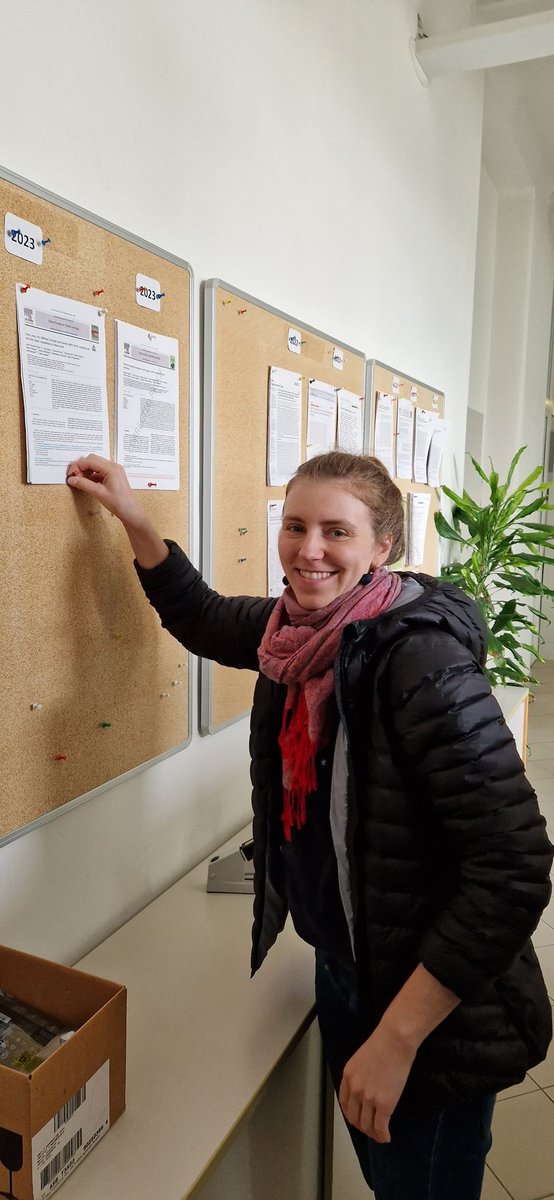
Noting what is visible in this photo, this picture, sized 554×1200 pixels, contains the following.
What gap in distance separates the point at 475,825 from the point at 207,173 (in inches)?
55.1

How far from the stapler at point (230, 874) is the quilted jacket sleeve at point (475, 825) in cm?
70

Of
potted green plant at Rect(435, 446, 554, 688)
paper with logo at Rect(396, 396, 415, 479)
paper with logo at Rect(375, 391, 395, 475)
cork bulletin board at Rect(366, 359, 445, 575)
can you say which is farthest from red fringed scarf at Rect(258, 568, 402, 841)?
potted green plant at Rect(435, 446, 554, 688)

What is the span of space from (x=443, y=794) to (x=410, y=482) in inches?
89.1

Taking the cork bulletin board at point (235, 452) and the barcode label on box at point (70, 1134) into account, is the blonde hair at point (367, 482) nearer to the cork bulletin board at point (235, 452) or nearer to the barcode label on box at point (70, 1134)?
the cork bulletin board at point (235, 452)

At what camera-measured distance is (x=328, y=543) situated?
119 cm

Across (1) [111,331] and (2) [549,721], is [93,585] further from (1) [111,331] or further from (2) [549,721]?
(2) [549,721]

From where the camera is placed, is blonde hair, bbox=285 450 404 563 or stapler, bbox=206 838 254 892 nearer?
blonde hair, bbox=285 450 404 563

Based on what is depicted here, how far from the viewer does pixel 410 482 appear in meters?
3.08

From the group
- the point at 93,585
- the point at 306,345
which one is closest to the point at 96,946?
the point at 93,585

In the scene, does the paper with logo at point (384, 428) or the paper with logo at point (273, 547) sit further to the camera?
the paper with logo at point (384, 428)

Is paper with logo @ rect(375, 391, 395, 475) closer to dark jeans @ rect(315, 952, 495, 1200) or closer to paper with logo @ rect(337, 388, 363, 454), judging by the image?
paper with logo @ rect(337, 388, 363, 454)

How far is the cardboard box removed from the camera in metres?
0.85

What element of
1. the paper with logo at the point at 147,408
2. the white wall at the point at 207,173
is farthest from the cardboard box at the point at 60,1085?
the paper with logo at the point at 147,408

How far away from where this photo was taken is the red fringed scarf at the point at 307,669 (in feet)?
3.71
